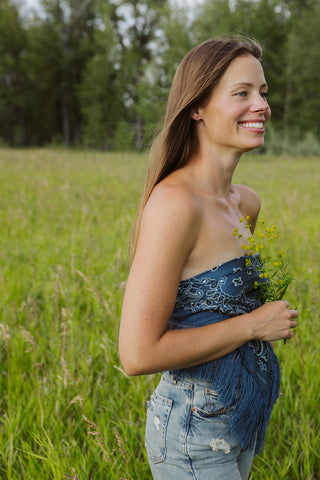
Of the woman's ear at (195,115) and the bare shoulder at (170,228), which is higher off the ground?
the woman's ear at (195,115)

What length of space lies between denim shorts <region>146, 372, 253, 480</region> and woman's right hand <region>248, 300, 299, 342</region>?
0.21 metres

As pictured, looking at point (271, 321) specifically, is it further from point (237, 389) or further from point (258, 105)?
point (258, 105)

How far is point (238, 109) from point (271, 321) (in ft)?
2.07

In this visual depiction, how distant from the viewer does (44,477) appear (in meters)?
1.83

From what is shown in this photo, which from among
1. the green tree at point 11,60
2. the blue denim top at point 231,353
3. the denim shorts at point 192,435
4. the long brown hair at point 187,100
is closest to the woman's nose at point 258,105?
the long brown hair at point 187,100

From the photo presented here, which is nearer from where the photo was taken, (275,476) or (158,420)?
(158,420)

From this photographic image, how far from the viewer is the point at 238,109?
4.18 ft

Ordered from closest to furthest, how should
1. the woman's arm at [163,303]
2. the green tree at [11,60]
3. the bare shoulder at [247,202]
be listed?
the woman's arm at [163,303], the bare shoulder at [247,202], the green tree at [11,60]

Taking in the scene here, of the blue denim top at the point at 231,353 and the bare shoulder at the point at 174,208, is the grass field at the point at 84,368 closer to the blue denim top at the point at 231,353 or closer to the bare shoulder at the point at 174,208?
the blue denim top at the point at 231,353

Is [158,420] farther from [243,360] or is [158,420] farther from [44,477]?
[44,477]

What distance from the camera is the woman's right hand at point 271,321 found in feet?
3.92

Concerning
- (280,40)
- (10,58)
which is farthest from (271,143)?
(10,58)

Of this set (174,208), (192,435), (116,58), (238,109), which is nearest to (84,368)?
(192,435)

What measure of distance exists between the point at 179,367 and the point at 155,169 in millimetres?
635
